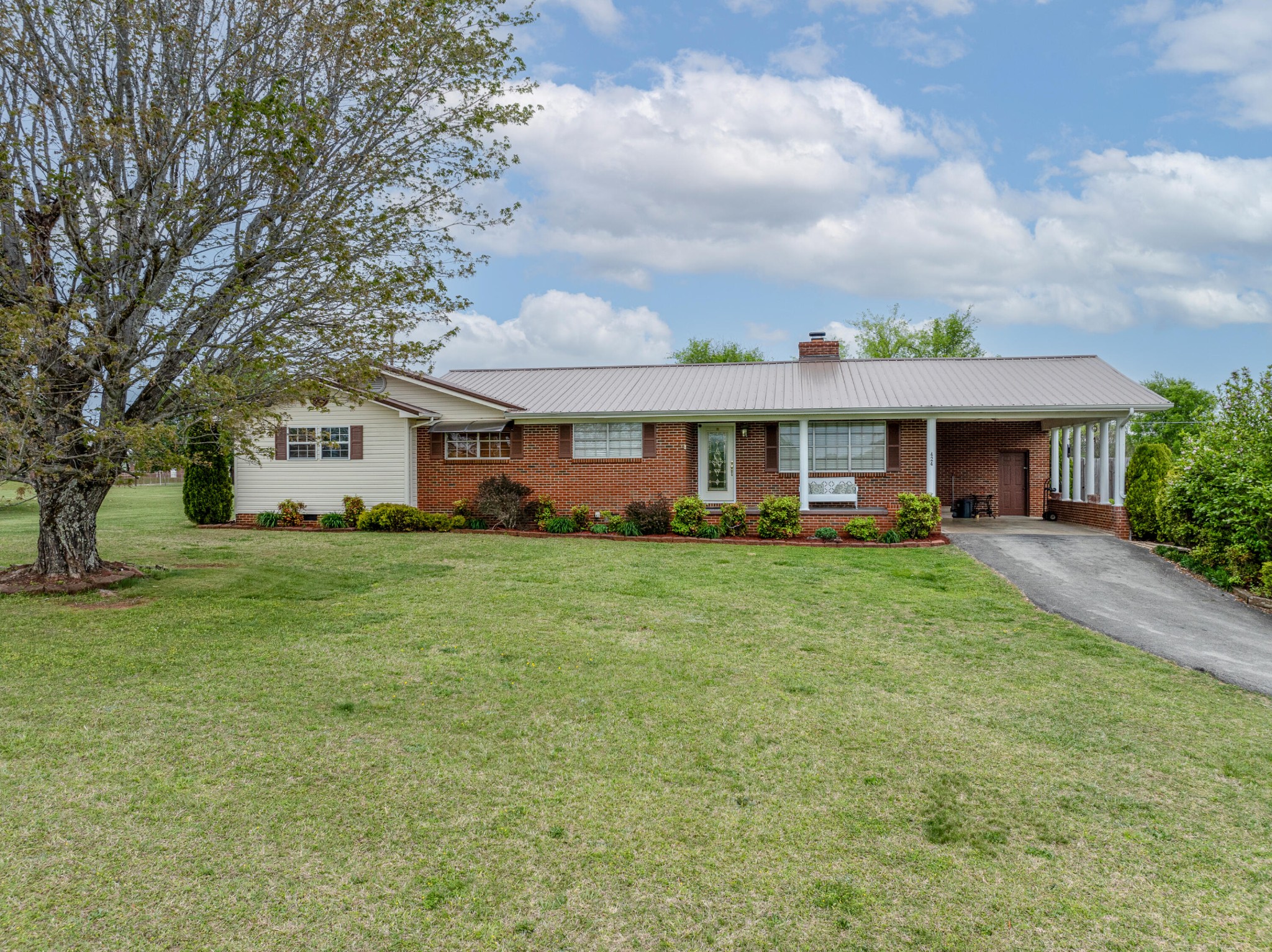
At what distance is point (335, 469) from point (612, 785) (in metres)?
15.4

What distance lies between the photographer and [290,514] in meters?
17.7

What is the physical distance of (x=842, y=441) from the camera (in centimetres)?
1714

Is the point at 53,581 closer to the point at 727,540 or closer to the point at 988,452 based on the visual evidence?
the point at 727,540

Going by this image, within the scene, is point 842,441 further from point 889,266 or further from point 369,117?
point 889,266

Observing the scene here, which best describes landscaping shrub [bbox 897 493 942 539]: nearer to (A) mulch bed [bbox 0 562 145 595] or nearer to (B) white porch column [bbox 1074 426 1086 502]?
(B) white porch column [bbox 1074 426 1086 502]

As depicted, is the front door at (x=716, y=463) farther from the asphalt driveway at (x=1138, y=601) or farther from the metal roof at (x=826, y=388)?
the asphalt driveway at (x=1138, y=601)

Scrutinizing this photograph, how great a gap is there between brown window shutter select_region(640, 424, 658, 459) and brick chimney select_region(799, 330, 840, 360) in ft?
20.6

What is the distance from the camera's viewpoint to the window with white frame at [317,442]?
17.8m

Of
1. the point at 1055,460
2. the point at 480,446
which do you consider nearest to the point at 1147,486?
the point at 1055,460

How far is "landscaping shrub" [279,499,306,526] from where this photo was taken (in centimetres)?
1767

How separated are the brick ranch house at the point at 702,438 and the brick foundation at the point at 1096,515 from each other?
0.06 m

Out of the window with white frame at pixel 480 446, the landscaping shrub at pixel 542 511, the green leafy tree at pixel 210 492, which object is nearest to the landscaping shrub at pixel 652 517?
the landscaping shrub at pixel 542 511

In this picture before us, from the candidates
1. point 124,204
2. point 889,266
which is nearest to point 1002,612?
point 124,204

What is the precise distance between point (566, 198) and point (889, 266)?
891 inches
